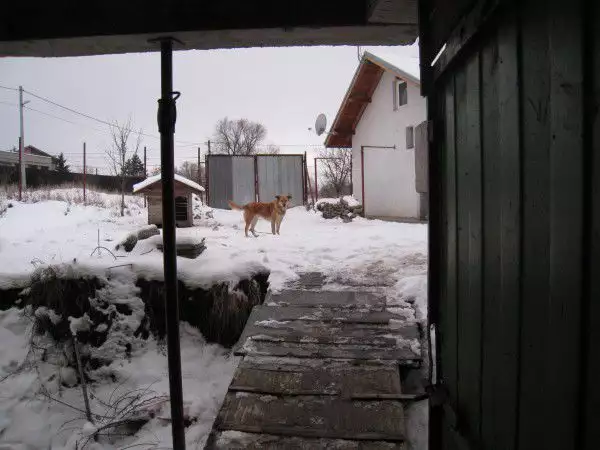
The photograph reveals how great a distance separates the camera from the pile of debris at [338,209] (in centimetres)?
1247

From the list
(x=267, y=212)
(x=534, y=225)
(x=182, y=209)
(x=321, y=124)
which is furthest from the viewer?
(x=321, y=124)

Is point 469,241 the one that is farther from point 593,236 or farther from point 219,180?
point 219,180

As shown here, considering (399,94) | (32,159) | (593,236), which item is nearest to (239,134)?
(32,159)

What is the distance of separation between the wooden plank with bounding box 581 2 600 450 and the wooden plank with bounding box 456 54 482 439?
63 cm

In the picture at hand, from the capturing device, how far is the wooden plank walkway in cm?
211

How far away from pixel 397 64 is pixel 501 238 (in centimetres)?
1144

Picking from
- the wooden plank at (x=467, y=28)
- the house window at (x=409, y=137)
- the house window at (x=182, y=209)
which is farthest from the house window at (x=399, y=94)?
the wooden plank at (x=467, y=28)

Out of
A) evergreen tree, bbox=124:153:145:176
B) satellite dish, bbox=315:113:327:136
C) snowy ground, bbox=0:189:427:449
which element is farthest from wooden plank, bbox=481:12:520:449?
evergreen tree, bbox=124:153:145:176

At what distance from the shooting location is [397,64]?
37.6 ft

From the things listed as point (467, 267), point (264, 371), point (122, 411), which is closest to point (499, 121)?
point (467, 267)

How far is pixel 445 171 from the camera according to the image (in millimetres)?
1867

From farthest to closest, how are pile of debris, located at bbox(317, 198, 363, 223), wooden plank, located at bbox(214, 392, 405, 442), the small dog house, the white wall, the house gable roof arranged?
1. pile of debris, located at bbox(317, 198, 363, 223)
2. the white wall
3. the house gable roof
4. the small dog house
5. wooden plank, located at bbox(214, 392, 405, 442)

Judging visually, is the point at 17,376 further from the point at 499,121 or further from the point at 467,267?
the point at 499,121

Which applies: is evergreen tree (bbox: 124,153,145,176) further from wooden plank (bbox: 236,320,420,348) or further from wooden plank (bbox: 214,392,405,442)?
wooden plank (bbox: 214,392,405,442)
